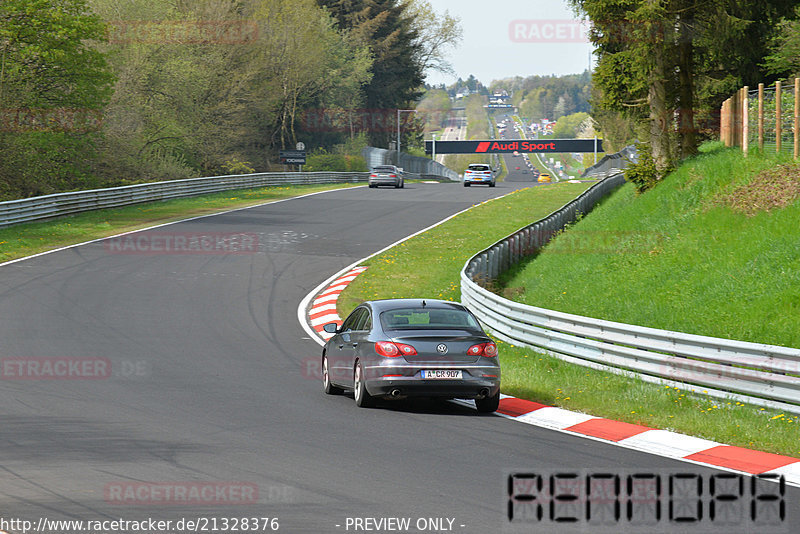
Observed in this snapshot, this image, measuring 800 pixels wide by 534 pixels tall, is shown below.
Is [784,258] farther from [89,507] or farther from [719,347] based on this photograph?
[89,507]

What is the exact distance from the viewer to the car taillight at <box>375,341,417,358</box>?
41.0ft

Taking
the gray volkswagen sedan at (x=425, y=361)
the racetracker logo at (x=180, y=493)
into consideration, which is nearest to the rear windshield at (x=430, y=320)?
the gray volkswagen sedan at (x=425, y=361)

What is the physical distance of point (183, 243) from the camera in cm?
3381

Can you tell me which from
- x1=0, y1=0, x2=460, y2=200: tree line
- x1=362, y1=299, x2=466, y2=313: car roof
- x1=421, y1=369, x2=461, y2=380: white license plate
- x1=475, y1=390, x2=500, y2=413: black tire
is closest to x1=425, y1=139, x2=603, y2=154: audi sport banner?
x1=0, y1=0, x2=460, y2=200: tree line

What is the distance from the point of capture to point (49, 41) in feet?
136

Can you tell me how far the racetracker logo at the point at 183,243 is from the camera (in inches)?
1258

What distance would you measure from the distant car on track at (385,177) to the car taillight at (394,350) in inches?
1966

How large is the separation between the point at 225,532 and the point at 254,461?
2239mm

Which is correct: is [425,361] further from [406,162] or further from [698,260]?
[406,162]

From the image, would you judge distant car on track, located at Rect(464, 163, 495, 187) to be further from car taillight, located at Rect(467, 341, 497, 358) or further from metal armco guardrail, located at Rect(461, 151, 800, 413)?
car taillight, located at Rect(467, 341, 497, 358)

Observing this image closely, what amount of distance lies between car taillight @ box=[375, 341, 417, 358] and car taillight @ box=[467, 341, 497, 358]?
721 millimetres

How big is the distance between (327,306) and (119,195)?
884 inches

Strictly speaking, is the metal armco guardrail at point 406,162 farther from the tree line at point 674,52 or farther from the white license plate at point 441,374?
the white license plate at point 441,374

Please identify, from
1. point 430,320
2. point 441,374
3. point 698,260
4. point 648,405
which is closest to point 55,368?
point 430,320
